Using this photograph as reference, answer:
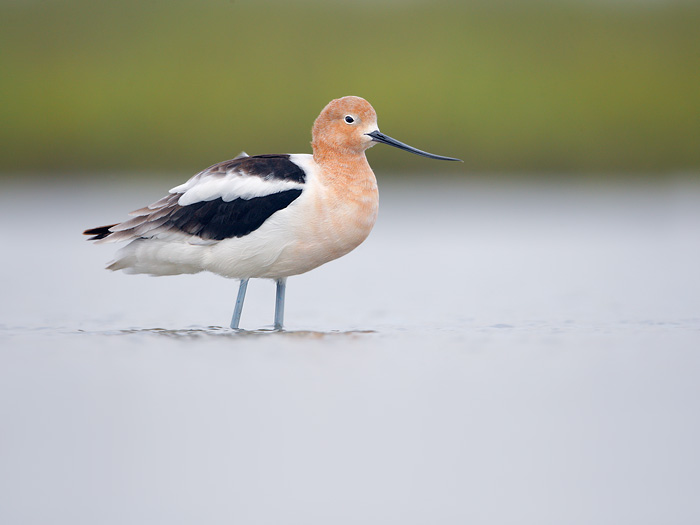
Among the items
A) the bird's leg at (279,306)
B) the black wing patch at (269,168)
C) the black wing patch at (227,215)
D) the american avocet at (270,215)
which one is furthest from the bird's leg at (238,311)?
the black wing patch at (269,168)

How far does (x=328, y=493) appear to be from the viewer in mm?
3916

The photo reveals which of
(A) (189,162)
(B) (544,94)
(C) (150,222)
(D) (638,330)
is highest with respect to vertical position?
(B) (544,94)

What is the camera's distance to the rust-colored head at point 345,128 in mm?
6883

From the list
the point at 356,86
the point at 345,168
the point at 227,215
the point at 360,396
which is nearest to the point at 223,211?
the point at 227,215

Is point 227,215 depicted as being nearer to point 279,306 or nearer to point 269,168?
point 269,168

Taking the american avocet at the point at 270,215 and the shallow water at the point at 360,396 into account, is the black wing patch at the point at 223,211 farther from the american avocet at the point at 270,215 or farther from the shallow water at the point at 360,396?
the shallow water at the point at 360,396

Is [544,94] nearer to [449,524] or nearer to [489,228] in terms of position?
[489,228]

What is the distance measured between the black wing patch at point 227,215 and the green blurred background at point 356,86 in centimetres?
895

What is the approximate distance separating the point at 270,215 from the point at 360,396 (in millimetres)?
1796

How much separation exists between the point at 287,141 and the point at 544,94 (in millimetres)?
3715

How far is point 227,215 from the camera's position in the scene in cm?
681

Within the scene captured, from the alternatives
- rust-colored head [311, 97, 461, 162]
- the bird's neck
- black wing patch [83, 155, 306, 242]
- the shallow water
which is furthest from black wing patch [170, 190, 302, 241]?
the shallow water

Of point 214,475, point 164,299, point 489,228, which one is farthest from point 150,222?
point 489,228

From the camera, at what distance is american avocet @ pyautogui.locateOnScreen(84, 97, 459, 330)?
6.61m
